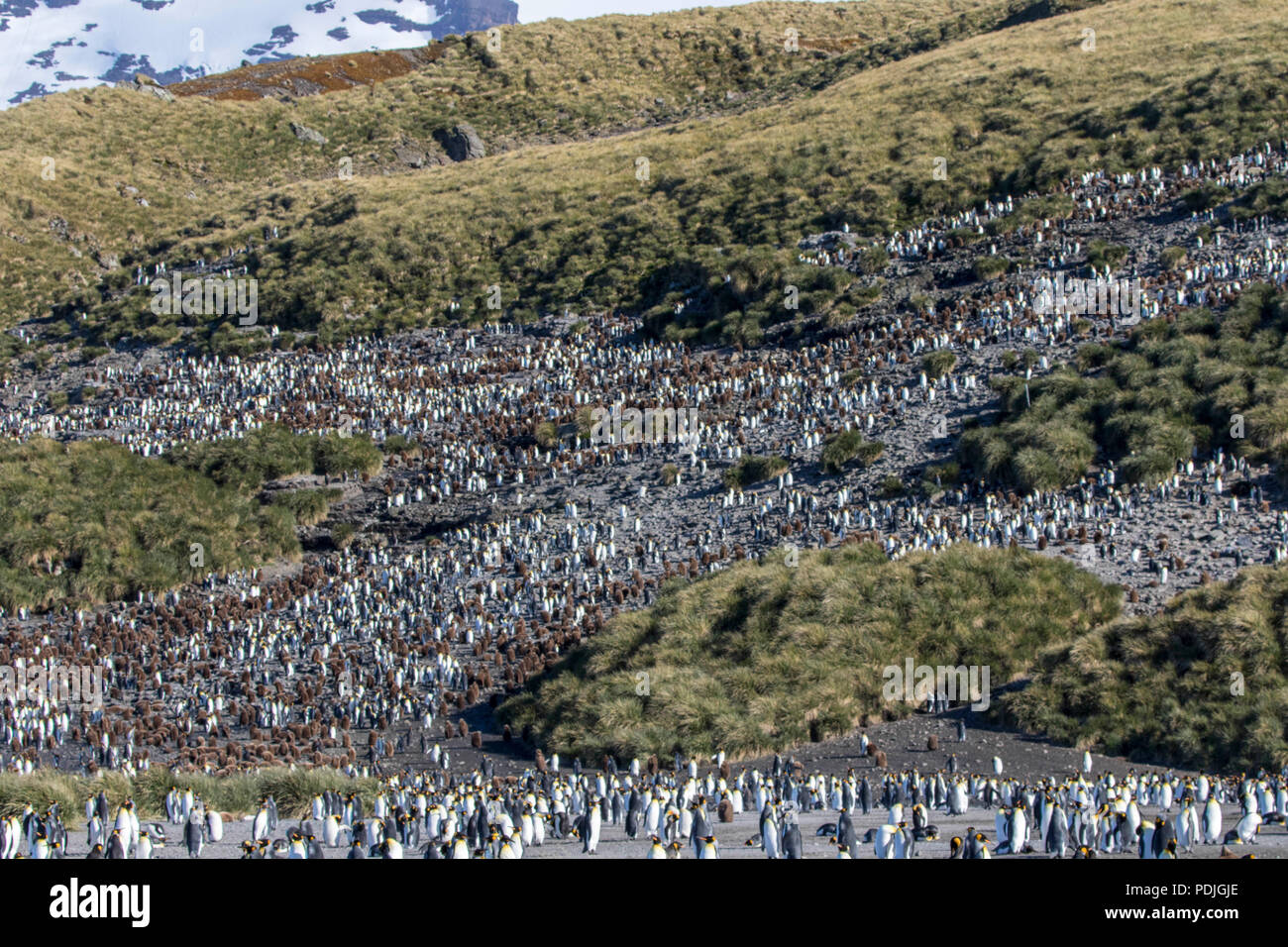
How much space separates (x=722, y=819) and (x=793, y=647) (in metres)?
6.29

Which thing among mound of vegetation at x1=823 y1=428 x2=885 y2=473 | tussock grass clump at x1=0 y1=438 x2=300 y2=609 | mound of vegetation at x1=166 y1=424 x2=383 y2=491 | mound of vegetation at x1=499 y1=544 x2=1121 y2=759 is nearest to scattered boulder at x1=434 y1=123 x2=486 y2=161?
mound of vegetation at x1=166 y1=424 x2=383 y2=491

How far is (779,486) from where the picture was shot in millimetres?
32031

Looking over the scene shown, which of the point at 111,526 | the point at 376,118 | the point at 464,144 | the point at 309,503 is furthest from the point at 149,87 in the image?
the point at 309,503

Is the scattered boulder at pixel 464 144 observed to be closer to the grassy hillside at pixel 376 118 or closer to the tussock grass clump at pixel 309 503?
the grassy hillside at pixel 376 118

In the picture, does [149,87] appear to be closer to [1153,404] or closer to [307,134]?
[307,134]

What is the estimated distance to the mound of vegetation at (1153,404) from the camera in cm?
2858

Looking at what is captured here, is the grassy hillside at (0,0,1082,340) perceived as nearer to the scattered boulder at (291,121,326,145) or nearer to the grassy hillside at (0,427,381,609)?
the scattered boulder at (291,121,326,145)

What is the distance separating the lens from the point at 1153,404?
101 feet

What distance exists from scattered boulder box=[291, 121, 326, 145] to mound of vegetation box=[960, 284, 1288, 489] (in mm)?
68455

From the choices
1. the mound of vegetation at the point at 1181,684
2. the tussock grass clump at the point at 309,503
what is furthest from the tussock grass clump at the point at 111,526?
the mound of vegetation at the point at 1181,684

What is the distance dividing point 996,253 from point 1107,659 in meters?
26.1

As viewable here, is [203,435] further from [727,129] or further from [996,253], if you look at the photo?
[727,129]

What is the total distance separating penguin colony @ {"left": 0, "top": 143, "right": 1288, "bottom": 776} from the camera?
24953 millimetres
